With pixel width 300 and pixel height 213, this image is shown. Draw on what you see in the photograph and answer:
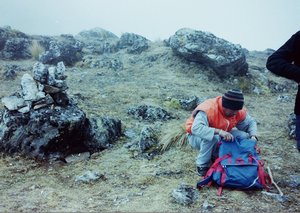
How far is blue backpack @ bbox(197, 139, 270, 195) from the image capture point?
5281 mm

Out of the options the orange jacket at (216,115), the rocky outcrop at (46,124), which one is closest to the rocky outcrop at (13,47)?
the rocky outcrop at (46,124)

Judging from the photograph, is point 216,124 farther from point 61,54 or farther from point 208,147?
point 61,54

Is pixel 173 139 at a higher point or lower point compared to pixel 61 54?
lower

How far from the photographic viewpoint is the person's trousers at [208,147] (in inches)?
225

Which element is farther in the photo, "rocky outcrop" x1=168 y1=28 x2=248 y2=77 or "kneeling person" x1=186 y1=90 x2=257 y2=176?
"rocky outcrop" x1=168 y1=28 x2=248 y2=77

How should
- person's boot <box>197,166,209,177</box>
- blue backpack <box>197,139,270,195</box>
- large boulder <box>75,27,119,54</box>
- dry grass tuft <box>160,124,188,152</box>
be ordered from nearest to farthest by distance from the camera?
1. blue backpack <box>197,139,270,195</box>
2. person's boot <box>197,166,209,177</box>
3. dry grass tuft <box>160,124,188,152</box>
4. large boulder <box>75,27,119,54</box>

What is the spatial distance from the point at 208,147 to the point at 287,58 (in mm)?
2062

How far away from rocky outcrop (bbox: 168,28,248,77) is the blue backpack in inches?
337

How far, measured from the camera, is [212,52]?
550 inches

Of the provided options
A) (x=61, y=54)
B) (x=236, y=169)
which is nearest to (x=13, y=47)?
(x=61, y=54)

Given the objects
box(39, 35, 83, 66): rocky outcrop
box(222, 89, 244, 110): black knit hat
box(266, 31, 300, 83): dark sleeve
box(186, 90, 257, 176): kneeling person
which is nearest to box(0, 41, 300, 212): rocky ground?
box(186, 90, 257, 176): kneeling person

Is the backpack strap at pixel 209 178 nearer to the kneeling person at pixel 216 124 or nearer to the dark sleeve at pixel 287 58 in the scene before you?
the kneeling person at pixel 216 124

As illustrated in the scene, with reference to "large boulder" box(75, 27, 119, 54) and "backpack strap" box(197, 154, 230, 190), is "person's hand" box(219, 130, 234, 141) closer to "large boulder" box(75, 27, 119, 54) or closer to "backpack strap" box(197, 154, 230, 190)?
"backpack strap" box(197, 154, 230, 190)

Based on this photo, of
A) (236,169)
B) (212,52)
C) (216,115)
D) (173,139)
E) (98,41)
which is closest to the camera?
(236,169)
